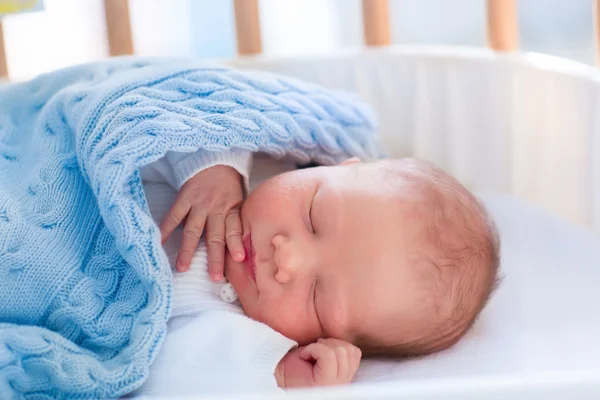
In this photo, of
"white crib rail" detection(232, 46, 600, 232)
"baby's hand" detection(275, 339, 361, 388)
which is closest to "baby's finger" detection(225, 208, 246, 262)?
"baby's hand" detection(275, 339, 361, 388)

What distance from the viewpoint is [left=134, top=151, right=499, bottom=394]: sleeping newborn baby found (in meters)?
0.88

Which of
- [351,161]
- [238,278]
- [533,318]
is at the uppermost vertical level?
[351,161]

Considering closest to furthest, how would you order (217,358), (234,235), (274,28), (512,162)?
1. (217,358)
2. (234,235)
3. (512,162)
4. (274,28)

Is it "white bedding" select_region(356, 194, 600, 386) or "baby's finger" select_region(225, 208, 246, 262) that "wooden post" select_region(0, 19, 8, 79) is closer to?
"baby's finger" select_region(225, 208, 246, 262)

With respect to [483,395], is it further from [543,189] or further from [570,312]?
[543,189]

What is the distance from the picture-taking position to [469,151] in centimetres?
134

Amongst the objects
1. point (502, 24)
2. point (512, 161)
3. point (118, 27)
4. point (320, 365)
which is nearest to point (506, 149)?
point (512, 161)

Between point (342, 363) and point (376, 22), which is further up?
point (376, 22)

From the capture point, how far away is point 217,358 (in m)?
0.86

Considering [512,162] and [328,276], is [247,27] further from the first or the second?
[328,276]

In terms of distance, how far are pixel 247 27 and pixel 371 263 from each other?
0.65 m

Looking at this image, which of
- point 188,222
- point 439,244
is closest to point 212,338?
point 188,222

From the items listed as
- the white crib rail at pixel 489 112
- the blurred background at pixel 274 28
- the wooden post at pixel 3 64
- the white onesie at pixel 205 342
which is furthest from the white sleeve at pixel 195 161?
the blurred background at pixel 274 28

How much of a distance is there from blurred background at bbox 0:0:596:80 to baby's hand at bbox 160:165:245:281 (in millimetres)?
1194
